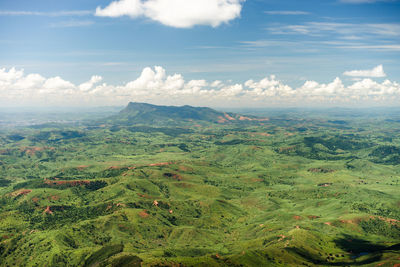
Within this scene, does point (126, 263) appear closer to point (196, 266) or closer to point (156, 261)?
point (156, 261)

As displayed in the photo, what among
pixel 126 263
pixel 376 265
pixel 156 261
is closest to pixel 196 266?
pixel 156 261

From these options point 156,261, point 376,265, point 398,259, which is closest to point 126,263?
point 156,261

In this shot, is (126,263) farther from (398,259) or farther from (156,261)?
(398,259)

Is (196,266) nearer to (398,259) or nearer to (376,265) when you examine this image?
(376,265)

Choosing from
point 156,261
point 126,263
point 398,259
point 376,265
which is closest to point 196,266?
point 156,261

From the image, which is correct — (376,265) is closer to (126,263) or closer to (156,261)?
(156,261)
